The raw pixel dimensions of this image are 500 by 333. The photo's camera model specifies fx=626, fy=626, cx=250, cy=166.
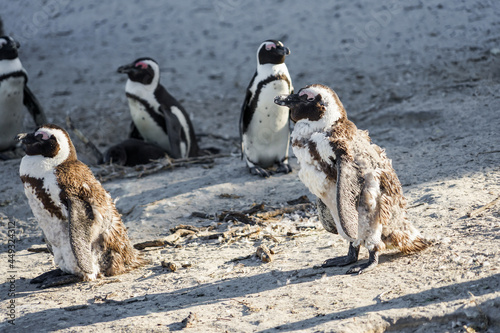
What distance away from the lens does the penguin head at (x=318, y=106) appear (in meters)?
3.32

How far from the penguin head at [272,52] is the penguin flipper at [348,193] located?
2.78 meters

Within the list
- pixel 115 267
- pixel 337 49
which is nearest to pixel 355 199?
pixel 115 267

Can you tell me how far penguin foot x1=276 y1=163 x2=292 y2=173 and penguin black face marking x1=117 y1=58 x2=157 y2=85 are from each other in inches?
79.5

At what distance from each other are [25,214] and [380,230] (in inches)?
134

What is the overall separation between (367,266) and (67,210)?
66.9 inches

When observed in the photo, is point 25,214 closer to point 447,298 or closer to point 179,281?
point 179,281

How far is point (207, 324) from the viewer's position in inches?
113

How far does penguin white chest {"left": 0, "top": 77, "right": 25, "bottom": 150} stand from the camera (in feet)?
23.8

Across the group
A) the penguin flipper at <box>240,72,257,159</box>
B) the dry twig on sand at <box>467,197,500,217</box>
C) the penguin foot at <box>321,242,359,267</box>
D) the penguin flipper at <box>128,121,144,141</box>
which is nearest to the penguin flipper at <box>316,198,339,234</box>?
the penguin foot at <box>321,242,359,267</box>

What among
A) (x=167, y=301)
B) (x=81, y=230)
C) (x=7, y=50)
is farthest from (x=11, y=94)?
(x=167, y=301)

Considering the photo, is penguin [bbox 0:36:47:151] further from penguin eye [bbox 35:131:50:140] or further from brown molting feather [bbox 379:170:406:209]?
brown molting feather [bbox 379:170:406:209]

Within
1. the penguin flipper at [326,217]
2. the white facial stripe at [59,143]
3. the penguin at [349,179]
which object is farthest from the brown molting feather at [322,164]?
the white facial stripe at [59,143]

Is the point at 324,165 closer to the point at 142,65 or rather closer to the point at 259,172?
the point at 259,172

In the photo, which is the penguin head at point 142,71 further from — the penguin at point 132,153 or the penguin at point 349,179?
the penguin at point 349,179
